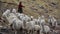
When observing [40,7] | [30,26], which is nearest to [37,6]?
[40,7]

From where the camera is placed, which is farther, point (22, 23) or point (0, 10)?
point (0, 10)

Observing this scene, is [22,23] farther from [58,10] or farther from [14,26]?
[58,10]

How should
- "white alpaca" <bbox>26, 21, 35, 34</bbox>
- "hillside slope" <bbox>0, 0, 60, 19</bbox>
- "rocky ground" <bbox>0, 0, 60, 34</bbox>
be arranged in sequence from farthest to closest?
"hillside slope" <bbox>0, 0, 60, 19</bbox> < "rocky ground" <bbox>0, 0, 60, 34</bbox> < "white alpaca" <bbox>26, 21, 35, 34</bbox>

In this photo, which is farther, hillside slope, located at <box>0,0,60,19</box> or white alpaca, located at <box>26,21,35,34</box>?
hillside slope, located at <box>0,0,60,19</box>

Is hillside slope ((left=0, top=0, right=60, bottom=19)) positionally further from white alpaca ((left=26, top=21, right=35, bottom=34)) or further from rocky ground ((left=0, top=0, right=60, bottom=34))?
white alpaca ((left=26, top=21, right=35, bottom=34))

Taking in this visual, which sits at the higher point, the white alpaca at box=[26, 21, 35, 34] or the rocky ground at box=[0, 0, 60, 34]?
the white alpaca at box=[26, 21, 35, 34]

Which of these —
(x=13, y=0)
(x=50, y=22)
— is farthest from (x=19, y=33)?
(x=13, y=0)

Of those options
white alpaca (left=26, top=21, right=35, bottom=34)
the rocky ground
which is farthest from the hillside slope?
white alpaca (left=26, top=21, right=35, bottom=34)

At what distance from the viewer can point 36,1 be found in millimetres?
17484

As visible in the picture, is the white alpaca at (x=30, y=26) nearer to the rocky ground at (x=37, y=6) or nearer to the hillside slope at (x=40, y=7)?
the rocky ground at (x=37, y=6)

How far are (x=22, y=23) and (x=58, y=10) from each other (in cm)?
840

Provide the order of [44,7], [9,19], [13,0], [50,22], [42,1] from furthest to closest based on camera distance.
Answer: [42,1]
[44,7]
[13,0]
[50,22]
[9,19]

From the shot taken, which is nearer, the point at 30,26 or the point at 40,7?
the point at 30,26

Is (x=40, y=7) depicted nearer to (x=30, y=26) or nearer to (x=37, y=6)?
(x=37, y=6)
